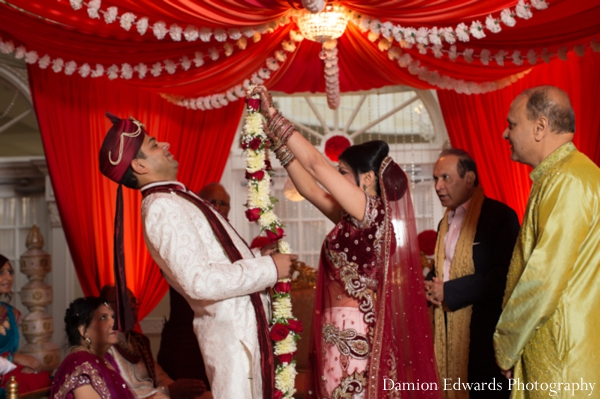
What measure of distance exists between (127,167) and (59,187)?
7.09 ft

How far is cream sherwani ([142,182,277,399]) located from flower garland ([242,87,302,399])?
10 centimetres

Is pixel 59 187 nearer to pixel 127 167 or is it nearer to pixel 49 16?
pixel 49 16

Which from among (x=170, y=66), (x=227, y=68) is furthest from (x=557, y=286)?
(x=170, y=66)

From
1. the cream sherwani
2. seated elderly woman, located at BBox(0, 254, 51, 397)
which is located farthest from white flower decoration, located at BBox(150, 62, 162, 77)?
the cream sherwani

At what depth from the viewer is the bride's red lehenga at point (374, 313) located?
100.0 inches

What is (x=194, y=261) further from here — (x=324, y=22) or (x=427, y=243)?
(x=427, y=243)

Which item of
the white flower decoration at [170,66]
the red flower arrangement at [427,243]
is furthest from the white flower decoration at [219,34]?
the red flower arrangement at [427,243]

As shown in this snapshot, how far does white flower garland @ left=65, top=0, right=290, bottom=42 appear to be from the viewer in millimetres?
Answer: 3201

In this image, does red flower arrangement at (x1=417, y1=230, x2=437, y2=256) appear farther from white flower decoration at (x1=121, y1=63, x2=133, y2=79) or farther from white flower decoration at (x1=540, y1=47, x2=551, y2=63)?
white flower decoration at (x1=121, y1=63, x2=133, y2=79)

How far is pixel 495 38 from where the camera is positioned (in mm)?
3709

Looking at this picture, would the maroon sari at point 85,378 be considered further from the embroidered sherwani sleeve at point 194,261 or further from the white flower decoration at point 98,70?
the white flower decoration at point 98,70

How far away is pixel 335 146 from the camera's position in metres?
6.15

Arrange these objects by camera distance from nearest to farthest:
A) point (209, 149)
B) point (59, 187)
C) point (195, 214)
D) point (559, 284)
A: point (559, 284)
point (195, 214)
point (59, 187)
point (209, 149)

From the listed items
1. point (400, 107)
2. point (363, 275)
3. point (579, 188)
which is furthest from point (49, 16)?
point (400, 107)
